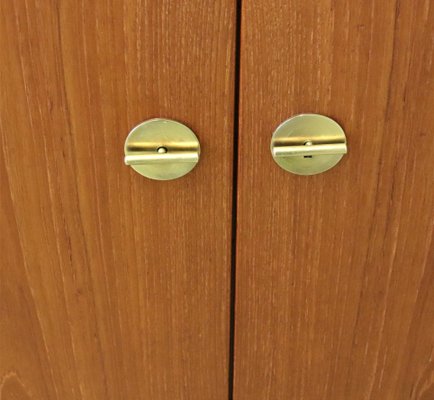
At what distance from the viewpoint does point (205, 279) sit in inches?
14.0

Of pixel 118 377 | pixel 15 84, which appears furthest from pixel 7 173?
pixel 118 377

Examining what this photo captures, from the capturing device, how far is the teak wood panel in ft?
0.94

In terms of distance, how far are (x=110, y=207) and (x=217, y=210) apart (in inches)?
2.9

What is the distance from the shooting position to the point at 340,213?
0.34m

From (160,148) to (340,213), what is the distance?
0.13 meters

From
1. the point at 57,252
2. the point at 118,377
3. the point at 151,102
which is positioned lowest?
the point at 118,377

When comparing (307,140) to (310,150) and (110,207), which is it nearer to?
(310,150)

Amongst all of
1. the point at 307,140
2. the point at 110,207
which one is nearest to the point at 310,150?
the point at 307,140

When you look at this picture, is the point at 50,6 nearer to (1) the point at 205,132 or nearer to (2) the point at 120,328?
(1) the point at 205,132

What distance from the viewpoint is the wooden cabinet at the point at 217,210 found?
0.28 meters

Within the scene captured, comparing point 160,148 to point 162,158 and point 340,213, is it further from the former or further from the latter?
point 340,213

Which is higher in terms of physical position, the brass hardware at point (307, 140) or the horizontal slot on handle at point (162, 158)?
the brass hardware at point (307, 140)

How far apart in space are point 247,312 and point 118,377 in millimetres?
125

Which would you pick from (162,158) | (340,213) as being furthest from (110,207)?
(340,213)
